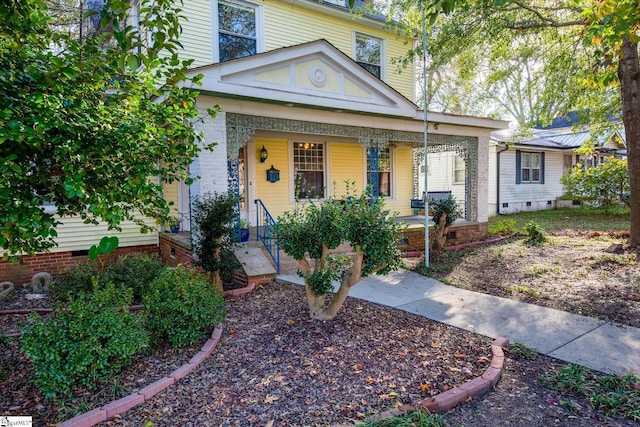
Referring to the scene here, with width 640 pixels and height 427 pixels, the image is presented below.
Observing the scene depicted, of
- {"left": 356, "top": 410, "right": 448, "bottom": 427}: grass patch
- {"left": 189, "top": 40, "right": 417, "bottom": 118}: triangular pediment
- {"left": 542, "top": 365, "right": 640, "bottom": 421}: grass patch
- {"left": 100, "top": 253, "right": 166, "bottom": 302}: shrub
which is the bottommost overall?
{"left": 542, "top": 365, "right": 640, "bottom": 421}: grass patch

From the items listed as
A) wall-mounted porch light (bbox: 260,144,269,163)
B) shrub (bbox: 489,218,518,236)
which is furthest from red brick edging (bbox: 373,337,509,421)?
shrub (bbox: 489,218,518,236)

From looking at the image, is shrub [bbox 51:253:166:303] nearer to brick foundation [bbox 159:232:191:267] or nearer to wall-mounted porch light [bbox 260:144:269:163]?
brick foundation [bbox 159:232:191:267]

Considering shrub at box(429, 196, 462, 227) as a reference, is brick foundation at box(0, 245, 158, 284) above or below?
below

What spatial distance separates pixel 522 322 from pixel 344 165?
781 centimetres

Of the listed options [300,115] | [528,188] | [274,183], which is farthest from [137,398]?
[528,188]

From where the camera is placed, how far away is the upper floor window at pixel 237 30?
940cm

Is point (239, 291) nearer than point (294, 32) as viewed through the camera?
Yes

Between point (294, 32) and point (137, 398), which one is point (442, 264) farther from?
point (294, 32)

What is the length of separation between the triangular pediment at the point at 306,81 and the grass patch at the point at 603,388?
6147 millimetres

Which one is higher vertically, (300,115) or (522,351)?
(300,115)

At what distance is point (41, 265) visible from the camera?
764cm

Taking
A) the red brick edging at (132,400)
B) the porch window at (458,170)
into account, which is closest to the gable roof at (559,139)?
the porch window at (458,170)

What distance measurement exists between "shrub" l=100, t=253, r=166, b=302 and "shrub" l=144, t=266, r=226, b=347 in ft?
6.44

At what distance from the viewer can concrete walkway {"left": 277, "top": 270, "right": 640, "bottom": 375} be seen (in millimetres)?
3707
